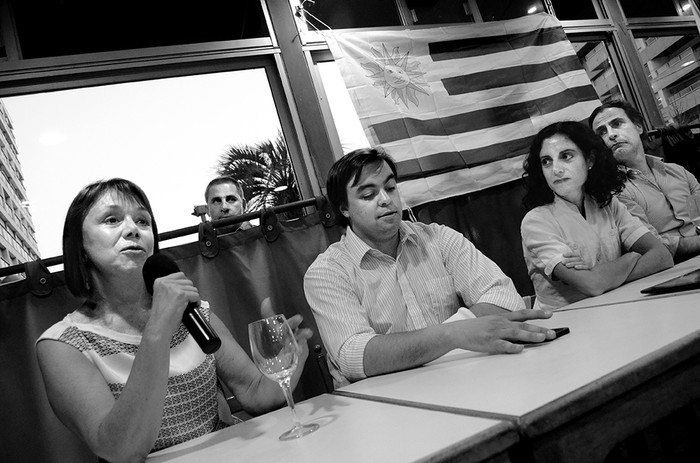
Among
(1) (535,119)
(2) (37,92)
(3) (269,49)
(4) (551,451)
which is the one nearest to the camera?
(4) (551,451)

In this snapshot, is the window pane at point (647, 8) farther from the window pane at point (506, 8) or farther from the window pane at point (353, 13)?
the window pane at point (353, 13)

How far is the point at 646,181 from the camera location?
9.91 ft

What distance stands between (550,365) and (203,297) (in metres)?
1.83

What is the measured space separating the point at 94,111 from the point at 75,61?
0.28 metres

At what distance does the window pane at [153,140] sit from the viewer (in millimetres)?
2584

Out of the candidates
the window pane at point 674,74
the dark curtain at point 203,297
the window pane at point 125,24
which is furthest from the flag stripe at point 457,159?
the window pane at point 674,74

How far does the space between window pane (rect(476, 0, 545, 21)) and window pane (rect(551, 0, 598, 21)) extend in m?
0.22

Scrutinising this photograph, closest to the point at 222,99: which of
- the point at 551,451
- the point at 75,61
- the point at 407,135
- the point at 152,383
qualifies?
the point at 75,61

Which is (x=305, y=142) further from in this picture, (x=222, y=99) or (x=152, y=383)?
(x=152, y=383)

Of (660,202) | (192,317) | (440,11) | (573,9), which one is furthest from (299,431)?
(573,9)

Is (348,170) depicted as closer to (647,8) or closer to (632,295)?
(632,295)

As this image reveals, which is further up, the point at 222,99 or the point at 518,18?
the point at 518,18

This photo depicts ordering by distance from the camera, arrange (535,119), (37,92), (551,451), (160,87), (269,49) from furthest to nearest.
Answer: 1. (535,119)
2. (269,49)
3. (160,87)
4. (37,92)
5. (551,451)

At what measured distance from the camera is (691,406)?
0.84 meters
